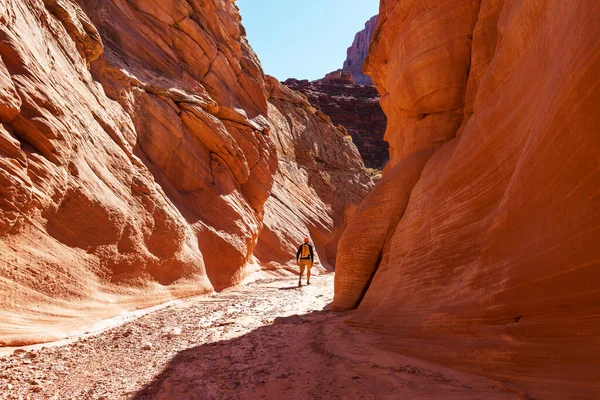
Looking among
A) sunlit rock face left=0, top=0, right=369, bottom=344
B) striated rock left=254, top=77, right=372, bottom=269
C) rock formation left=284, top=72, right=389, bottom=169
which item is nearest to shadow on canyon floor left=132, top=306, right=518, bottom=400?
sunlit rock face left=0, top=0, right=369, bottom=344

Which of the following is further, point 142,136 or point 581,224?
point 142,136

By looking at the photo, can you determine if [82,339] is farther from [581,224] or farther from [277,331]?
[581,224]

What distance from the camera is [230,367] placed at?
4.13 metres

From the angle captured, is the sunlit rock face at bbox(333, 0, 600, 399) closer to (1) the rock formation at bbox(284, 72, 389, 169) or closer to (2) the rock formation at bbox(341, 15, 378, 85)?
(1) the rock formation at bbox(284, 72, 389, 169)

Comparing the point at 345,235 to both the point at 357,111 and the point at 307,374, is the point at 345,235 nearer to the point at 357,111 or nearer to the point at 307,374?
the point at 307,374

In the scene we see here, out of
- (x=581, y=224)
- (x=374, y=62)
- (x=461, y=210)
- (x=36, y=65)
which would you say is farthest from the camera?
(x=374, y=62)

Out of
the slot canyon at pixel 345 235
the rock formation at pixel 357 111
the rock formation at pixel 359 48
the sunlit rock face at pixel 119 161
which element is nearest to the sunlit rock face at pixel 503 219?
the slot canyon at pixel 345 235

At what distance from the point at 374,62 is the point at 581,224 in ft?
33.3

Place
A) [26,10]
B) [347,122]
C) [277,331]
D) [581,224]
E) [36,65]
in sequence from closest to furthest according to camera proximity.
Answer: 1. [581,224]
2. [277,331]
3. [36,65]
4. [26,10]
5. [347,122]

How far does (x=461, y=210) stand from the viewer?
5.09 meters

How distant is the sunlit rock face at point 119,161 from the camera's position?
5.50 metres

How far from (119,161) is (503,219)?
7085 millimetres

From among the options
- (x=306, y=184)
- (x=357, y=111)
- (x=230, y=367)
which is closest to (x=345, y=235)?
(x=230, y=367)

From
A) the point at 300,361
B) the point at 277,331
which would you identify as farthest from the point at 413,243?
the point at 300,361
